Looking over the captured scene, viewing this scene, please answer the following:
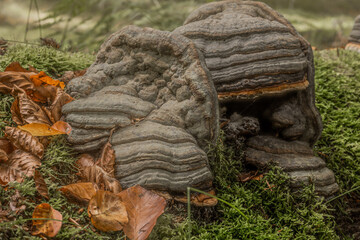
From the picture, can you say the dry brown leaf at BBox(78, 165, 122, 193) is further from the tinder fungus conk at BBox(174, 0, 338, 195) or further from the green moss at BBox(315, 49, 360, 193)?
the green moss at BBox(315, 49, 360, 193)

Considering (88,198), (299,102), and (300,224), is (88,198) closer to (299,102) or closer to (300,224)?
(300,224)

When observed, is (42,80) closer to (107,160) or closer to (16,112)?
(16,112)

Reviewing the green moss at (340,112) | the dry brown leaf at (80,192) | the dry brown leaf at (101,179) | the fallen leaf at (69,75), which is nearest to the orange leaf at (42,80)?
the fallen leaf at (69,75)

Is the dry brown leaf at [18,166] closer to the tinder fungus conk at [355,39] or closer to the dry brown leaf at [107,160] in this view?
the dry brown leaf at [107,160]

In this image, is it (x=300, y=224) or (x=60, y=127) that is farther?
(x=300, y=224)

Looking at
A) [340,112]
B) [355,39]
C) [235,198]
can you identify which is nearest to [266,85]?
[235,198]

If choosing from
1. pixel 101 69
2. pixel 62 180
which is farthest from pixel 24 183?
pixel 101 69
